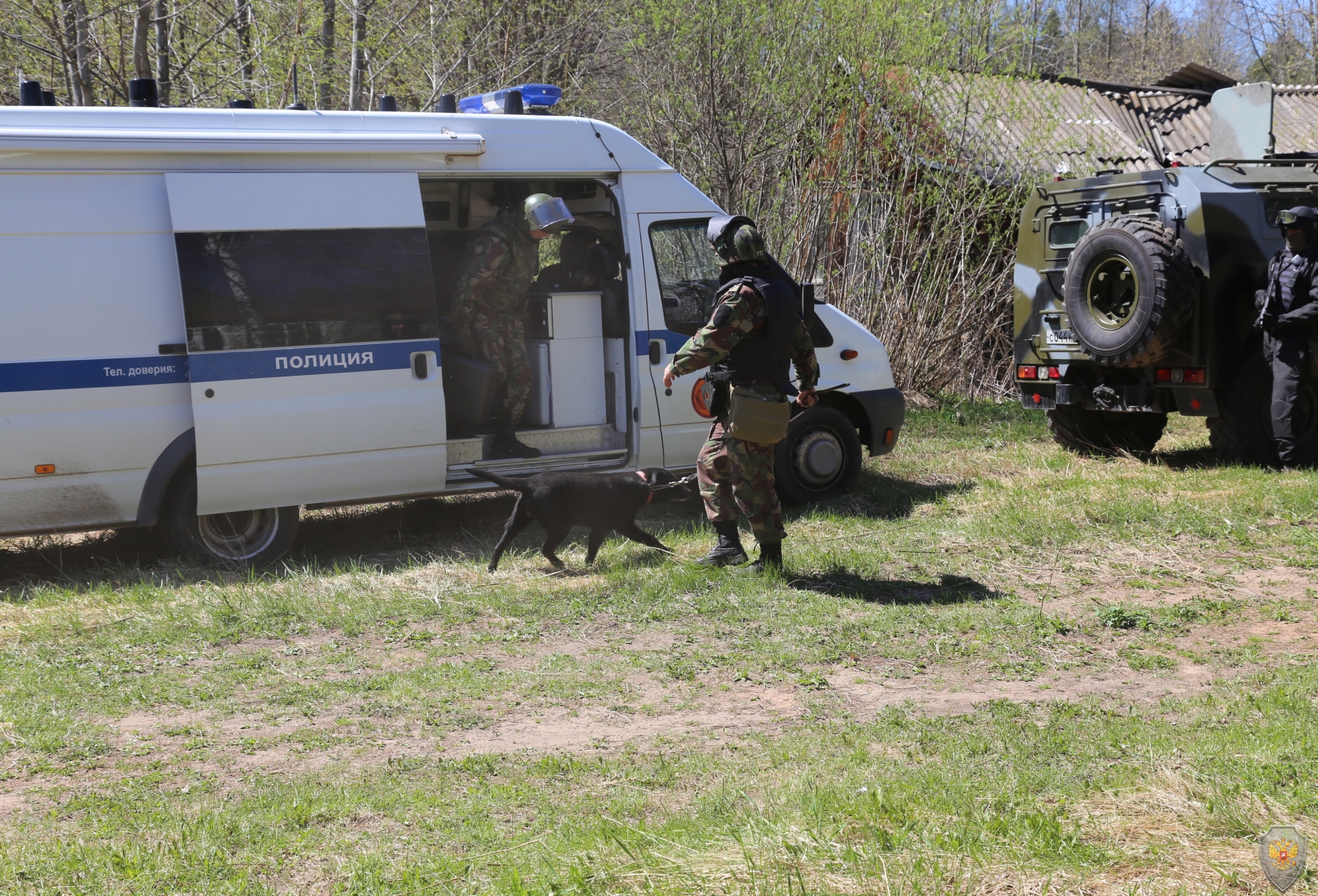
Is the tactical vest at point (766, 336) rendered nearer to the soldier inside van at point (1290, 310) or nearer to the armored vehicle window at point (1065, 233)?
the soldier inside van at point (1290, 310)

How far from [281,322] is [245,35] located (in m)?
7.49

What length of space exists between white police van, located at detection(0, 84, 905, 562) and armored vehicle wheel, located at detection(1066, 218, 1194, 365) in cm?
265

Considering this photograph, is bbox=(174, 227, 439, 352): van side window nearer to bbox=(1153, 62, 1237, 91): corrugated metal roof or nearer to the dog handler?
the dog handler

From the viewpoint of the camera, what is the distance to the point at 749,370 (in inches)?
244

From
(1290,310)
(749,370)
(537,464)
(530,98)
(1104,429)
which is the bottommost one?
(1104,429)

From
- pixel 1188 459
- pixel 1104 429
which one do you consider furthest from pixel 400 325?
pixel 1188 459

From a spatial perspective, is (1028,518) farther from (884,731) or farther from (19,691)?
(19,691)

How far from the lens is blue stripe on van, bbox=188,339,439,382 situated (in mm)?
6383

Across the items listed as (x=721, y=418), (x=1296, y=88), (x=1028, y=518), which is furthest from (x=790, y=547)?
(x=1296, y=88)

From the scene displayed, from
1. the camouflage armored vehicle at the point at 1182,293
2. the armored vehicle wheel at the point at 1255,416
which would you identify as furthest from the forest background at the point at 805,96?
the armored vehicle wheel at the point at 1255,416

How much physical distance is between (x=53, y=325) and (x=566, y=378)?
2.98 m

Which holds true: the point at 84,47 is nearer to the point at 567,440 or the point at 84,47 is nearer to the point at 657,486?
the point at 567,440

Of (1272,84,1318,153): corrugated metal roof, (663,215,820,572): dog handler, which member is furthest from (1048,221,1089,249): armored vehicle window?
(1272,84,1318,153): corrugated metal roof

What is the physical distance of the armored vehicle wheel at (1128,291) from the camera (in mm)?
8484
